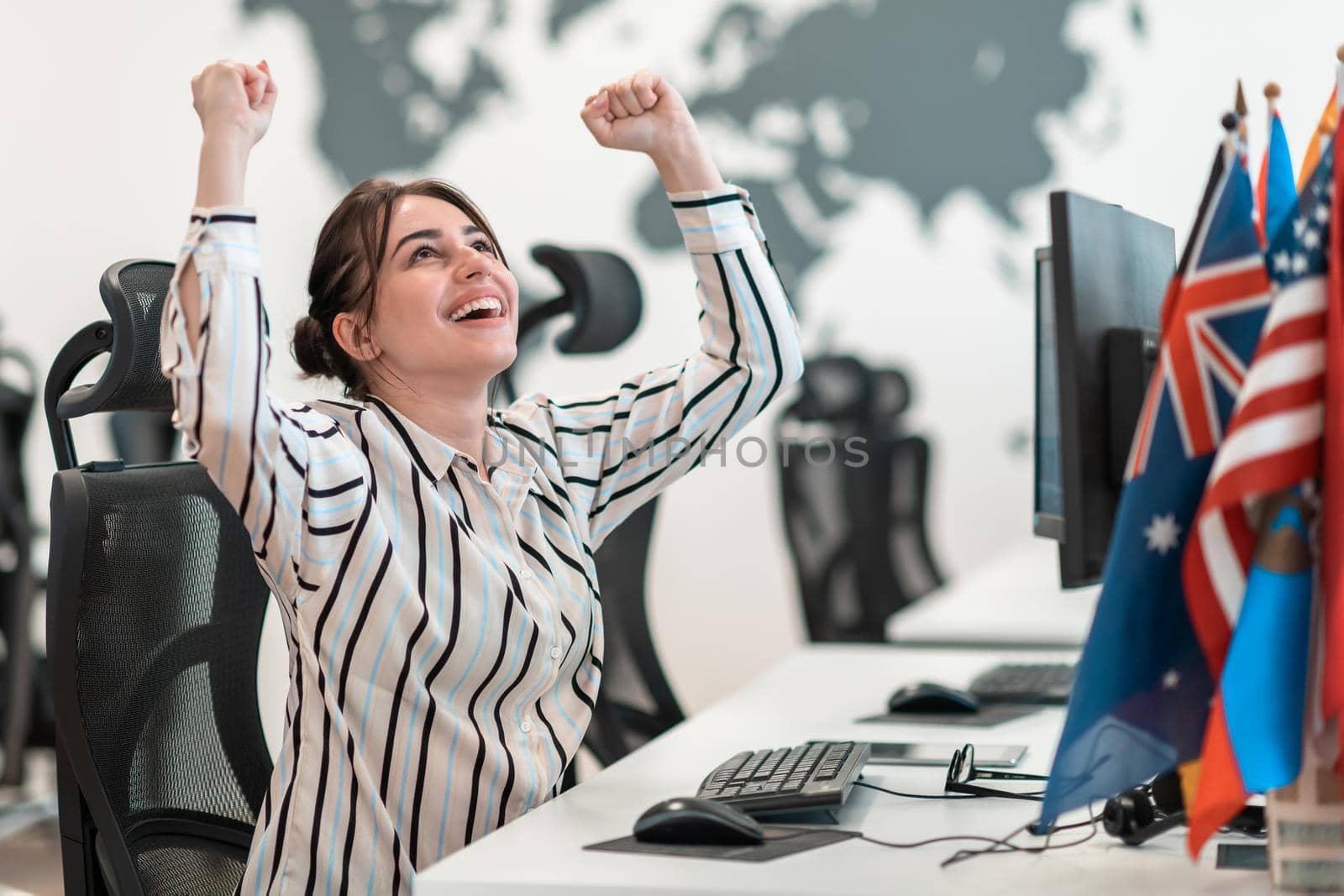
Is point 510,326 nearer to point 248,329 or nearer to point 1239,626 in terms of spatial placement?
point 248,329

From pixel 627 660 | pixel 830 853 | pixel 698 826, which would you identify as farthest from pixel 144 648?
pixel 627 660

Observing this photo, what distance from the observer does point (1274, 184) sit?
3.85 feet

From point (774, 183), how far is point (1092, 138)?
3.20 ft

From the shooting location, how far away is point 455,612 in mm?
1480

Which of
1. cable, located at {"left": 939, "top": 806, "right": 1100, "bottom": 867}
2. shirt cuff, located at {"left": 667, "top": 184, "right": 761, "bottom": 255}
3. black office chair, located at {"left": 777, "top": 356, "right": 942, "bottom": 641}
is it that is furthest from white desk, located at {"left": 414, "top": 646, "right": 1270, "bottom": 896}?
black office chair, located at {"left": 777, "top": 356, "right": 942, "bottom": 641}

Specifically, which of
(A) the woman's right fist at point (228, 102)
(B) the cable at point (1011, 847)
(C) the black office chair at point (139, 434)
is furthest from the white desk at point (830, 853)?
(C) the black office chair at point (139, 434)

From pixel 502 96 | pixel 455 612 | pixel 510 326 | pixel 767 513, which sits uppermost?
pixel 502 96

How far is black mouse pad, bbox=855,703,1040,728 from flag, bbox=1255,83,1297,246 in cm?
78

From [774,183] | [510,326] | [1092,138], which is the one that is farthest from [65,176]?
[510,326]

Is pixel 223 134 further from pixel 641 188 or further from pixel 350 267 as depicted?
pixel 641 188

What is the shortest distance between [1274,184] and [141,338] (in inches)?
42.3

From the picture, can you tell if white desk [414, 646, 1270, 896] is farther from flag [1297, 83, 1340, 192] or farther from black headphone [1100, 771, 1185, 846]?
flag [1297, 83, 1340, 192]

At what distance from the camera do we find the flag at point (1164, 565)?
106 cm

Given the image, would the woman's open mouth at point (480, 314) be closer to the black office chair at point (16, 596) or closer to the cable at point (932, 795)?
the cable at point (932, 795)
